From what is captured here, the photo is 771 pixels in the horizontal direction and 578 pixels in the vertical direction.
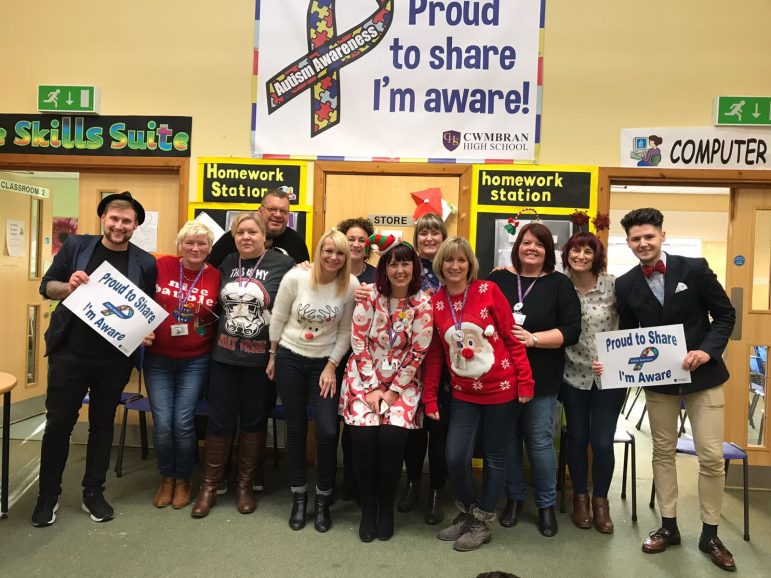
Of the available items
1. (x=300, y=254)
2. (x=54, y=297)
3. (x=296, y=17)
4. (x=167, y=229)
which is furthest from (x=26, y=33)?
(x=300, y=254)

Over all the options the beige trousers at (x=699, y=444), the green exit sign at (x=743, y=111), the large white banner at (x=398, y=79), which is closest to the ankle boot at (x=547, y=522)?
the beige trousers at (x=699, y=444)

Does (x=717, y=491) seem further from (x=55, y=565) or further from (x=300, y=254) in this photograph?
(x=55, y=565)

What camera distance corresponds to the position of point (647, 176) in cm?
349

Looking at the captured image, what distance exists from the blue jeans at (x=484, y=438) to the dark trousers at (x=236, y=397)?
1035mm

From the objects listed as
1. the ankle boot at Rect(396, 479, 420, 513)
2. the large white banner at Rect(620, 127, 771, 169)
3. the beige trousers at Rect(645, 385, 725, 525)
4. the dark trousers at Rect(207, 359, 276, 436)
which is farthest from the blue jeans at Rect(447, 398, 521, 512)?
the large white banner at Rect(620, 127, 771, 169)

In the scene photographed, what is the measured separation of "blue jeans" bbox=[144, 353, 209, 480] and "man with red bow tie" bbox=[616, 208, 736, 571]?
2351mm

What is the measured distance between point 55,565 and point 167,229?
2.30 meters

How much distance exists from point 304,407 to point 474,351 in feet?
3.10

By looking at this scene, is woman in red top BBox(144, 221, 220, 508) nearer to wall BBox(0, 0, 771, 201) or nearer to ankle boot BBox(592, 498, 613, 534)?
wall BBox(0, 0, 771, 201)

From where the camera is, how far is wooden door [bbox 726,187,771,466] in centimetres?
355

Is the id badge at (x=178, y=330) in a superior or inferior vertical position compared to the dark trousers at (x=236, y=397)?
superior

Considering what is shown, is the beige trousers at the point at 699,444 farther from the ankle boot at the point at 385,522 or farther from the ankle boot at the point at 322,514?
the ankle boot at the point at 322,514

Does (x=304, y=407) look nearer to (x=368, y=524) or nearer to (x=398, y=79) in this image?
(x=368, y=524)

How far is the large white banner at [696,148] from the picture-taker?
343 centimetres
